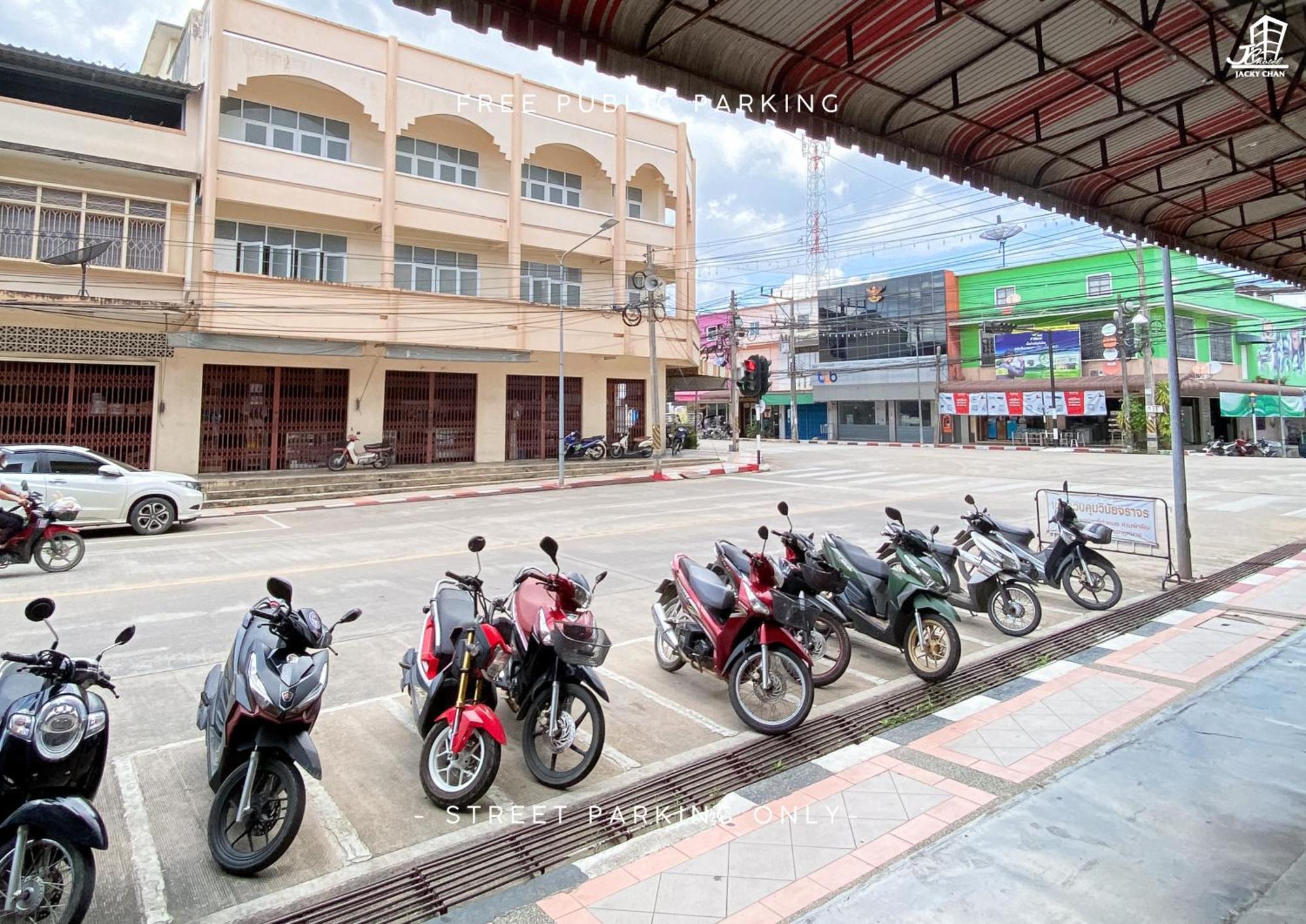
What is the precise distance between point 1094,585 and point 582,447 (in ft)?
57.8

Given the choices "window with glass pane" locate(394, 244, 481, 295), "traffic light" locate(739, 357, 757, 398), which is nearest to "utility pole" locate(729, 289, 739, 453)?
"traffic light" locate(739, 357, 757, 398)

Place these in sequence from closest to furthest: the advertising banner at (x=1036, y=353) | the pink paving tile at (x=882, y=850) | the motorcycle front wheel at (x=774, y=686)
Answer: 1. the pink paving tile at (x=882, y=850)
2. the motorcycle front wheel at (x=774, y=686)
3. the advertising banner at (x=1036, y=353)

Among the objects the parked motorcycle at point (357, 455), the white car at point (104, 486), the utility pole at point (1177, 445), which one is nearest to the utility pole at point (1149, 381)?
the utility pole at point (1177, 445)

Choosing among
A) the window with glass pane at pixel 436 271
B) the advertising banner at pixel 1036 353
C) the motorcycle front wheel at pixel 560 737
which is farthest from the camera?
the advertising banner at pixel 1036 353

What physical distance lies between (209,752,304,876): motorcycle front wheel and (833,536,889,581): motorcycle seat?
13.2 feet

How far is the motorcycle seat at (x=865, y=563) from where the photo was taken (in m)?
5.44

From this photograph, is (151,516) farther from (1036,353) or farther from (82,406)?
(1036,353)

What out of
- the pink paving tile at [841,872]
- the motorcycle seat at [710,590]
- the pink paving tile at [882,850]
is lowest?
the pink paving tile at [841,872]

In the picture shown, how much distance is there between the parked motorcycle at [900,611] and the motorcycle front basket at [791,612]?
2.92 feet

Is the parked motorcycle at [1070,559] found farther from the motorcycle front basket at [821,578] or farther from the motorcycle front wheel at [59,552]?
the motorcycle front wheel at [59,552]

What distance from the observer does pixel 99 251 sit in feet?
48.4

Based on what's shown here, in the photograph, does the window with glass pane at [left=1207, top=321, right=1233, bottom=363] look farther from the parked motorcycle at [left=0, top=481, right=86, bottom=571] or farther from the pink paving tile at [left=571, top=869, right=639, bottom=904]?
the parked motorcycle at [left=0, top=481, right=86, bottom=571]

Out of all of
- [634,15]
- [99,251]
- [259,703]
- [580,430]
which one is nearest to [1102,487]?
[580,430]

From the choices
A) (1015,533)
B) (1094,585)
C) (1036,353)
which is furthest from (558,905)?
(1036,353)
